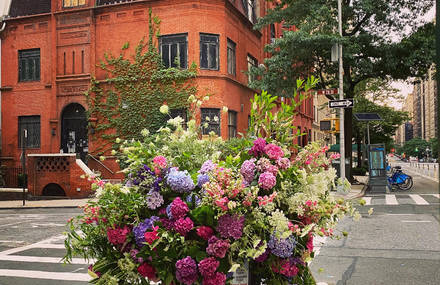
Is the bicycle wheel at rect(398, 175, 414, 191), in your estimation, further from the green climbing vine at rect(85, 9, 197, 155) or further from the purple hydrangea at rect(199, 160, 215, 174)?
Answer: the purple hydrangea at rect(199, 160, 215, 174)

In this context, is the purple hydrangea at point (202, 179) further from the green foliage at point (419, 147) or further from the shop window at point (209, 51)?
the green foliage at point (419, 147)

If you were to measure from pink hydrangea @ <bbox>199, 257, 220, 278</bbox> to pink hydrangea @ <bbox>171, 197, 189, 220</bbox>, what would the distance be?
11.6 inches

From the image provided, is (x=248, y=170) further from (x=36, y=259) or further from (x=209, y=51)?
(x=209, y=51)

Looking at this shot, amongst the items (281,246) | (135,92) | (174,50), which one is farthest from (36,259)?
(174,50)

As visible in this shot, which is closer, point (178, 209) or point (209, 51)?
point (178, 209)

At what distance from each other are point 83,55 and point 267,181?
22800 millimetres

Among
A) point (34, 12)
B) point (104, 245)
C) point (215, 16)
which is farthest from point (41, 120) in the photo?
point (104, 245)

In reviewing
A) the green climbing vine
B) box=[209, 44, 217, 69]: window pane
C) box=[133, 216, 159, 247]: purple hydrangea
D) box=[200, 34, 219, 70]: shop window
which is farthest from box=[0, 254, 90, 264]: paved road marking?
box=[209, 44, 217, 69]: window pane

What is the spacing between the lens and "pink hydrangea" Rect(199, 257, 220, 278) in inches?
91.6

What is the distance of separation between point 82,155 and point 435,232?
62.2 feet

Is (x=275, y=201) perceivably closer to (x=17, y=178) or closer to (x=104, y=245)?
(x=104, y=245)

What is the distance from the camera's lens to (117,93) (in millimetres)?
22406

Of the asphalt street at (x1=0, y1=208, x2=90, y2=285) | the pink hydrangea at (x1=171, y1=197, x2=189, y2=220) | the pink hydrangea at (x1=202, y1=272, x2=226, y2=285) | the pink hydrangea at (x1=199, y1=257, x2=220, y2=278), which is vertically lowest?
the asphalt street at (x1=0, y1=208, x2=90, y2=285)

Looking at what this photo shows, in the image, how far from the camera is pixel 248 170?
100 inches
